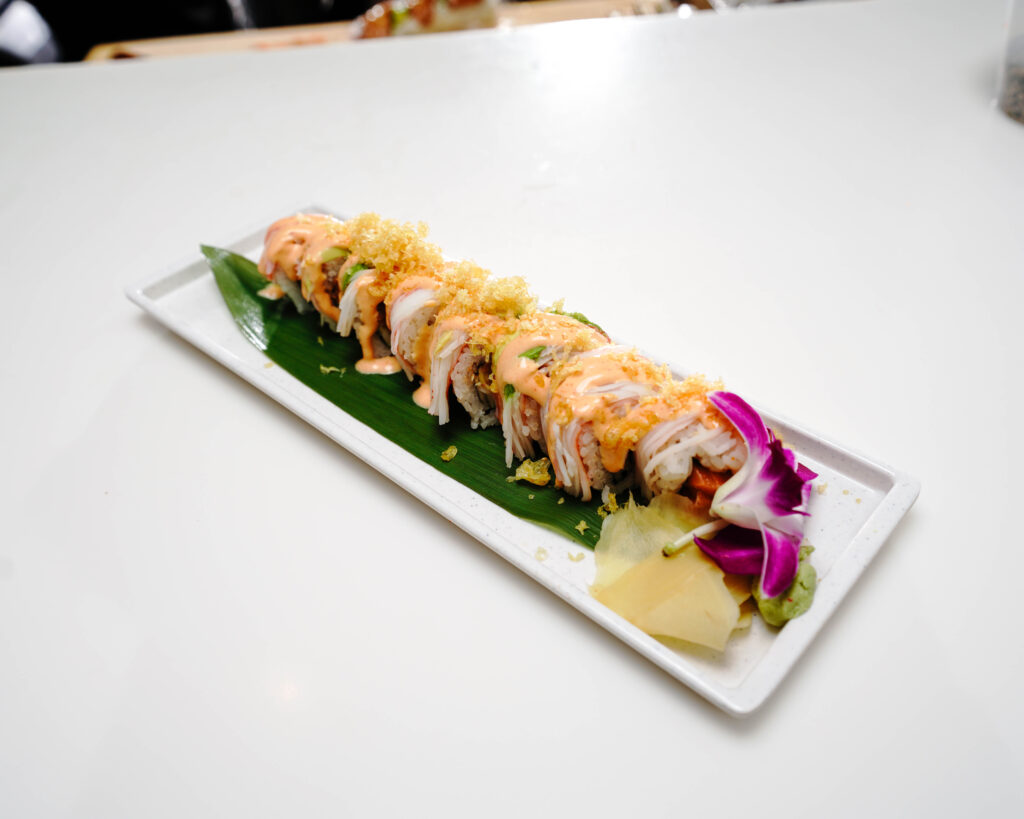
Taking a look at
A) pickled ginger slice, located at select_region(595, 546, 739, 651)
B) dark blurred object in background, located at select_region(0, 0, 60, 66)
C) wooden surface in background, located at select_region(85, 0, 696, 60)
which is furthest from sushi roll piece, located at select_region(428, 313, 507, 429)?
dark blurred object in background, located at select_region(0, 0, 60, 66)

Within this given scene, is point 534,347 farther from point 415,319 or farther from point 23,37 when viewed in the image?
point 23,37

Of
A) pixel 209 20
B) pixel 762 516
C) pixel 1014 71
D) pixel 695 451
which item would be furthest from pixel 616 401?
pixel 209 20

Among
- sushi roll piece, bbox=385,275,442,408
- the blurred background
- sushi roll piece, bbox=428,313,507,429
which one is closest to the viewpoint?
sushi roll piece, bbox=428,313,507,429

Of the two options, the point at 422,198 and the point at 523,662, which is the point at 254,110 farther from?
the point at 523,662

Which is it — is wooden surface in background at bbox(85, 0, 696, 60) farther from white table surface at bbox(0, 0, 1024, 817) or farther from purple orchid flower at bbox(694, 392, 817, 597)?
purple orchid flower at bbox(694, 392, 817, 597)

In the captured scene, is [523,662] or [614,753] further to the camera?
[523,662]

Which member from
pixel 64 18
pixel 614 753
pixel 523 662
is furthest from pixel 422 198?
pixel 64 18
